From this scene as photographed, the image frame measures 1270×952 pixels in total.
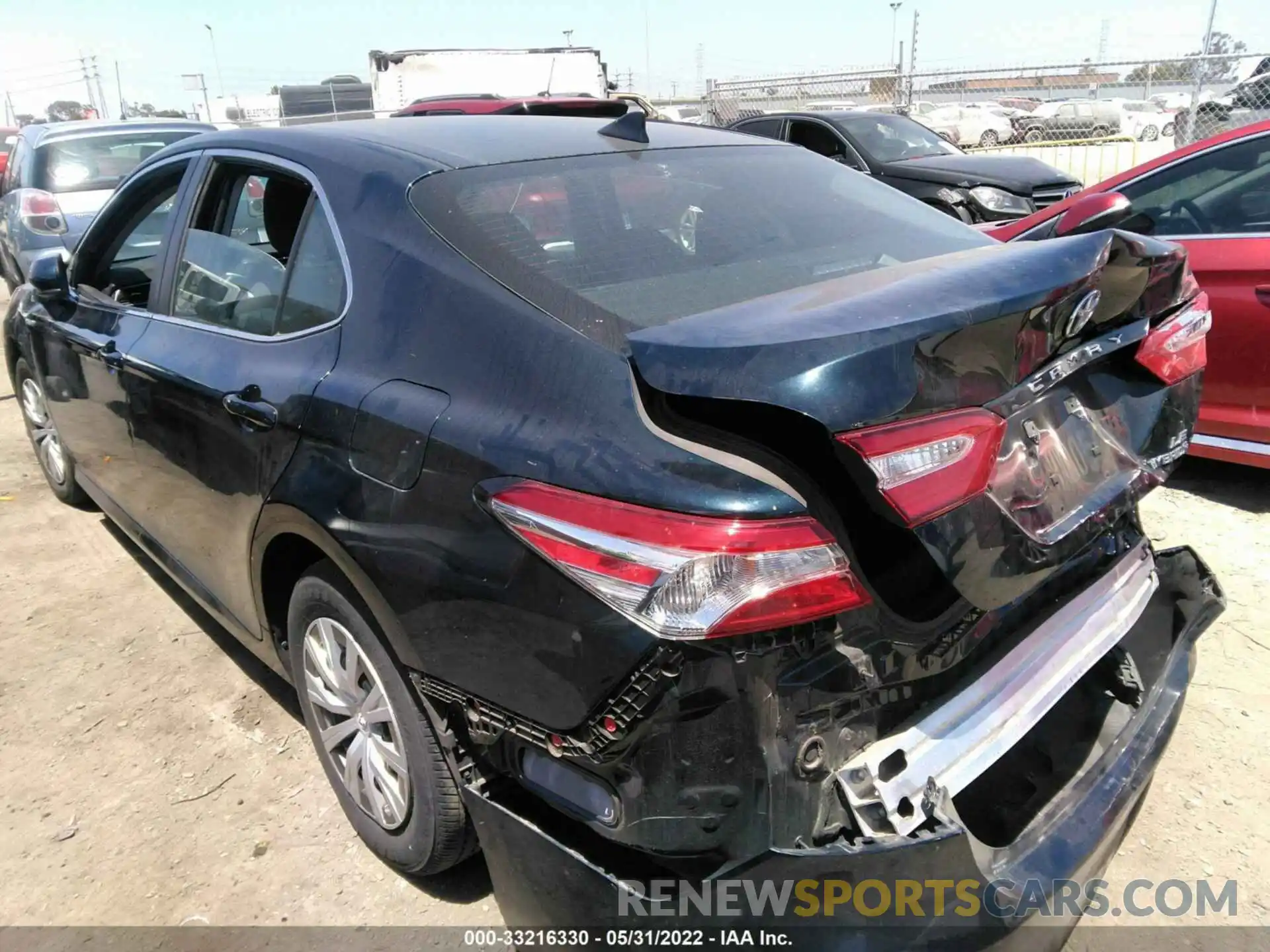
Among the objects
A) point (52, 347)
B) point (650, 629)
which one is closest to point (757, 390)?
point (650, 629)

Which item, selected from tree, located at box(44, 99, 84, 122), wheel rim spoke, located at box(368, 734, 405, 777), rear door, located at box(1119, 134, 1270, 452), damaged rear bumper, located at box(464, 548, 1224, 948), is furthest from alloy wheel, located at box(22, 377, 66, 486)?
tree, located at box(44, 99, 84, 122)

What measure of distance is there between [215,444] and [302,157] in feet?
2.59

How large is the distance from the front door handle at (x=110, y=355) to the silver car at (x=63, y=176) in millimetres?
5529

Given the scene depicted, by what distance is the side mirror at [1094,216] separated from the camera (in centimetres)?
295

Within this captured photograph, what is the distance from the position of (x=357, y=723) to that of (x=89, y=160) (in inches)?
327

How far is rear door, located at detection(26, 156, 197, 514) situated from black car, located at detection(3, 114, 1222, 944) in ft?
1.83

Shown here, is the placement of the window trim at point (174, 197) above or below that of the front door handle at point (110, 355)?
above

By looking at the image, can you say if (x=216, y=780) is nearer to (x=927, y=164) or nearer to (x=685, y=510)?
(x=685, y=510)

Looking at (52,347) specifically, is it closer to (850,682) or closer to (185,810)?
(185,810)

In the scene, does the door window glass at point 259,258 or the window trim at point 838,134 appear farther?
the window trim at point 838,134

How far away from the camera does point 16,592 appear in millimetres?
4066

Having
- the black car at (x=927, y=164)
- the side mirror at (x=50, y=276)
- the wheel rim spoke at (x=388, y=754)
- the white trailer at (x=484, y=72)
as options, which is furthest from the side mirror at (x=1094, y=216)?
the white trailer at (x=484, y=72)

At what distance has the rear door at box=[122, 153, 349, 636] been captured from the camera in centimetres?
231

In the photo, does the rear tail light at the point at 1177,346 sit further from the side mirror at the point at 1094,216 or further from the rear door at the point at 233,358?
the rear door at the point at 233,358
